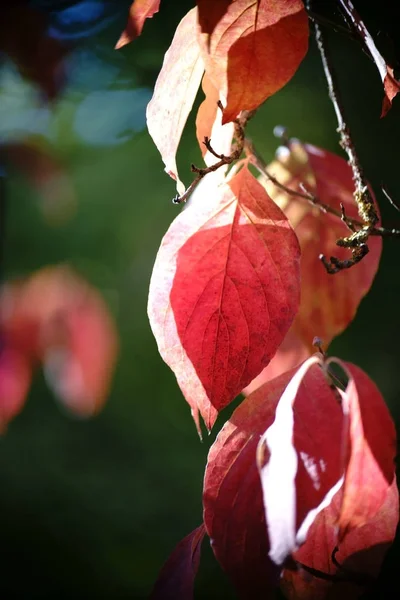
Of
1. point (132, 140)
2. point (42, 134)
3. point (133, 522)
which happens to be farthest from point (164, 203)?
point (133, 522)

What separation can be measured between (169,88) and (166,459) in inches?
50.9

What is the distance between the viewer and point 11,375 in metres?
1.20

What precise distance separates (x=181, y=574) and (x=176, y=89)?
0.27 meters

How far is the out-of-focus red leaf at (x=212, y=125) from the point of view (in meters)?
0.32

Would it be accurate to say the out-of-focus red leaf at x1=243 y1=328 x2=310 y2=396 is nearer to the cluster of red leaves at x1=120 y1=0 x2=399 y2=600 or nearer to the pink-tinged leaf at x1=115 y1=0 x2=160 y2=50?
the cluster of red leaves at x1=120 y1=0 x2=399 y2=600

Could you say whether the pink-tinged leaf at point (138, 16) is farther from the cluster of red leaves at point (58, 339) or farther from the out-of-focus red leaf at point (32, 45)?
the cluster of red leaves at point (58, 339)

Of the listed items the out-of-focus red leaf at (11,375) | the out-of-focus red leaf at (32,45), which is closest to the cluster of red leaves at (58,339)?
the out-of-focus red leaf at (11,375)

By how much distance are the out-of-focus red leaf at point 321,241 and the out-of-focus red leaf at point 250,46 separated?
0.53ft

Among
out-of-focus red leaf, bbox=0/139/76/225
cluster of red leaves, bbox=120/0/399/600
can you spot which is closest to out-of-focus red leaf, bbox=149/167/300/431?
cluster of red leaves, bbox=120/0/399/600

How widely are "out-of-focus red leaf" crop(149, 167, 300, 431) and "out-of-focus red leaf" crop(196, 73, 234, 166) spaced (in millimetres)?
36

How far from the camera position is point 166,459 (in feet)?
4.87

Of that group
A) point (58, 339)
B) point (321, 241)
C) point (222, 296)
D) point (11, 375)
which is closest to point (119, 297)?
point (58, 339)

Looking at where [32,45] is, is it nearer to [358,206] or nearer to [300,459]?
[358,206]

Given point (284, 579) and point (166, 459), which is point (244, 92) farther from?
point (166, 459)
